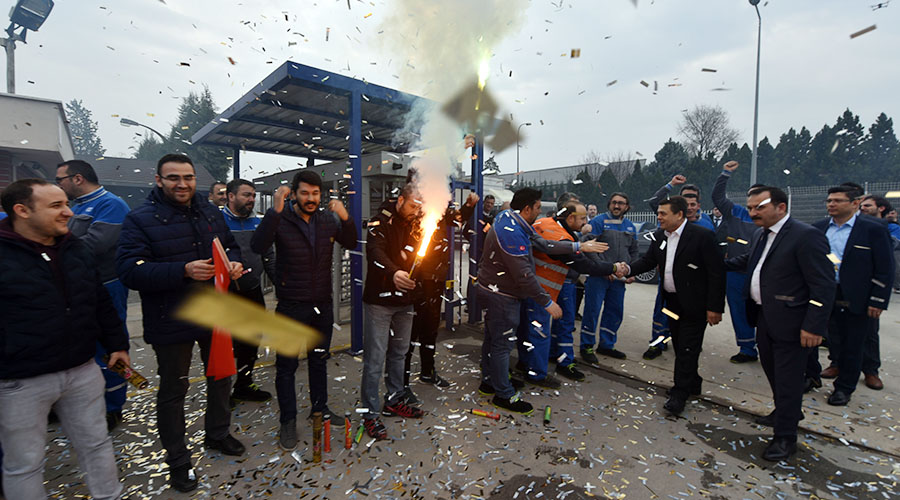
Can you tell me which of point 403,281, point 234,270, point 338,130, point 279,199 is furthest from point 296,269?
point 338,130

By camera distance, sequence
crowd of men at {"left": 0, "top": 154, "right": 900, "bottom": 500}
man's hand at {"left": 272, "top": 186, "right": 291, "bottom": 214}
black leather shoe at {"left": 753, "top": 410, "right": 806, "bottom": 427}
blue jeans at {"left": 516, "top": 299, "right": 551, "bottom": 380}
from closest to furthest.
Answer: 1. crowd of men at {"left": 0, "top": 154, "right": 900, "bottom": 500}
2. man's hand at {"left": 272, "top": 186, "right": 291, "bottom": 214}
3. black leather shoe at {"left": 753, "top": 410, "right": 806, "bottom": 427}
4. blue jeans at {"left": 516, "top": 299, "right": 551, "bottom": 380}

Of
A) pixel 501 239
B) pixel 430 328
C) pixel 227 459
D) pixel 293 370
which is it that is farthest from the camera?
pixel 430 328

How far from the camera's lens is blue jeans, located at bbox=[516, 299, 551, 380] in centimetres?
448

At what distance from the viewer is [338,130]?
25.1 ft

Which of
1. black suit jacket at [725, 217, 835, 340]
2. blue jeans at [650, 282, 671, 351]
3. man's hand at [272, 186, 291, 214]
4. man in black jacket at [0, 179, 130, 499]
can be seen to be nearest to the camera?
man in black jacket at [0, 179, 130, 499]

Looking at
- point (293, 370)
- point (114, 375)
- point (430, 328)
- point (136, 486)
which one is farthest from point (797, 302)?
point (114, 375)

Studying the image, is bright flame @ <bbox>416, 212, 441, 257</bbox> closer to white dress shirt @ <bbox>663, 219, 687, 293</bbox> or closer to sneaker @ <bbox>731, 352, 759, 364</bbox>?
white dress shirt @ <bbox>663, 219, 687, 293</bbox>

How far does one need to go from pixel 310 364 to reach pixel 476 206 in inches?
164

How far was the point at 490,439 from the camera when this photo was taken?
3.48 meters

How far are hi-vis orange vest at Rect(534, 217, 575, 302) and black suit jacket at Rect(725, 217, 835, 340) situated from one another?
1.83 m

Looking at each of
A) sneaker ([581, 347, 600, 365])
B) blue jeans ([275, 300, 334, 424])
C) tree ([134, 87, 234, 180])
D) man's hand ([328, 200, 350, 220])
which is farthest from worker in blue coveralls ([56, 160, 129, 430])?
tree ([134, 87, 234, 180])

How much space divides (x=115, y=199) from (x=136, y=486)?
2.44 meters

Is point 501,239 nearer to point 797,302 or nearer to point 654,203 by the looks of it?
point 797,302

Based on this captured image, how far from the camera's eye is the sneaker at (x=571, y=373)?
480 centimetres
